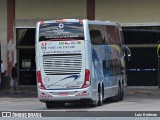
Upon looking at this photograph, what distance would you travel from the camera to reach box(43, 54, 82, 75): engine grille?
24.5m

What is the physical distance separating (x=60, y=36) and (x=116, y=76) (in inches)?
204

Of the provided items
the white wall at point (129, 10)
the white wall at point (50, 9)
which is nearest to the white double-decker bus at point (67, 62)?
the white wall at point (129, 10)

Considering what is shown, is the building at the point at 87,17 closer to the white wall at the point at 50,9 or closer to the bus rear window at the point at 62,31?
the white wall at the point at 50,9

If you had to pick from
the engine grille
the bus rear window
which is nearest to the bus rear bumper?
the engine grille

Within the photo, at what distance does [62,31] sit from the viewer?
975 inches

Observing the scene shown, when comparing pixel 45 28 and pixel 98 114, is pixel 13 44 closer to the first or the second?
pixel 45 28

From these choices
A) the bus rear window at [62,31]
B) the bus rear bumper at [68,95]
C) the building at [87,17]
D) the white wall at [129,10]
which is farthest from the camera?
the building at [87,17]

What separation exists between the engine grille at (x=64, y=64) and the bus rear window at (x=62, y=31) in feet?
2.58

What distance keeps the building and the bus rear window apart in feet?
46.4

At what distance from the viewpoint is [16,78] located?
122 feet

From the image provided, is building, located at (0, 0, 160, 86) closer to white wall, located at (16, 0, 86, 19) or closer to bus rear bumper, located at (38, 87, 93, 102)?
white wall, located at (16, 0, 86, 19)

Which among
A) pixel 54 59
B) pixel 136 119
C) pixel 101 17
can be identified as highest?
pixel 101 17

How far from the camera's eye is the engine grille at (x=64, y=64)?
24484 millimetres

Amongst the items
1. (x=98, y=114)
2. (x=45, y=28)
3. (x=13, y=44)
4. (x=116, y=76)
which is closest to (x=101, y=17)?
(x=13, y=44)
